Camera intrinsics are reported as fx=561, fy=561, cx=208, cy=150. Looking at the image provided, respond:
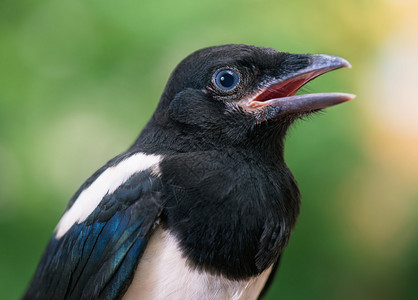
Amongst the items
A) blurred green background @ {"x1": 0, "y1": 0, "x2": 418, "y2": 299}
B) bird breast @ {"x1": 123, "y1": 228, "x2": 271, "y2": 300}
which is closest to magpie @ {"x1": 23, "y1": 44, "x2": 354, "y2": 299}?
bird breast @ {"x1": 123, "y1": 228, "x2": 271, "y2": 300}

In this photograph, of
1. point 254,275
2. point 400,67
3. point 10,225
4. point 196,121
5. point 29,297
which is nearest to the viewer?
point 254,275

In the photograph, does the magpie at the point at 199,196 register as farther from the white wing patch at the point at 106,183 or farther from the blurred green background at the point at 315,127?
the blurred green background at the point at 315,127

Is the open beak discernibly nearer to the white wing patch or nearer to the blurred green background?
the white wing patch

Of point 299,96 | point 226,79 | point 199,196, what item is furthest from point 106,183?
point 299,96

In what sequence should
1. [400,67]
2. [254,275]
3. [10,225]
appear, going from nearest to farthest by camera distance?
[254,275] < [10,225] < [400,67]

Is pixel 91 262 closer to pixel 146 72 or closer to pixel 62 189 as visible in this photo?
pixel 62 189

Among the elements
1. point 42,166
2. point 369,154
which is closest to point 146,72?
point 42,166

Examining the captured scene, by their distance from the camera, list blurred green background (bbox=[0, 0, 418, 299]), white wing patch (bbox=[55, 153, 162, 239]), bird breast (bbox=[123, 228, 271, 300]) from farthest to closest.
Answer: blurred green background (bbox=[0, 0, 418, 299]) → white wing patch (bbox=[55, 153, 162, 239]) → bird breast (bbox=[123, 228, 271, 300])

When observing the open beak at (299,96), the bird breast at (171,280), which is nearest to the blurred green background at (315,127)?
the open beak at (299,96)
